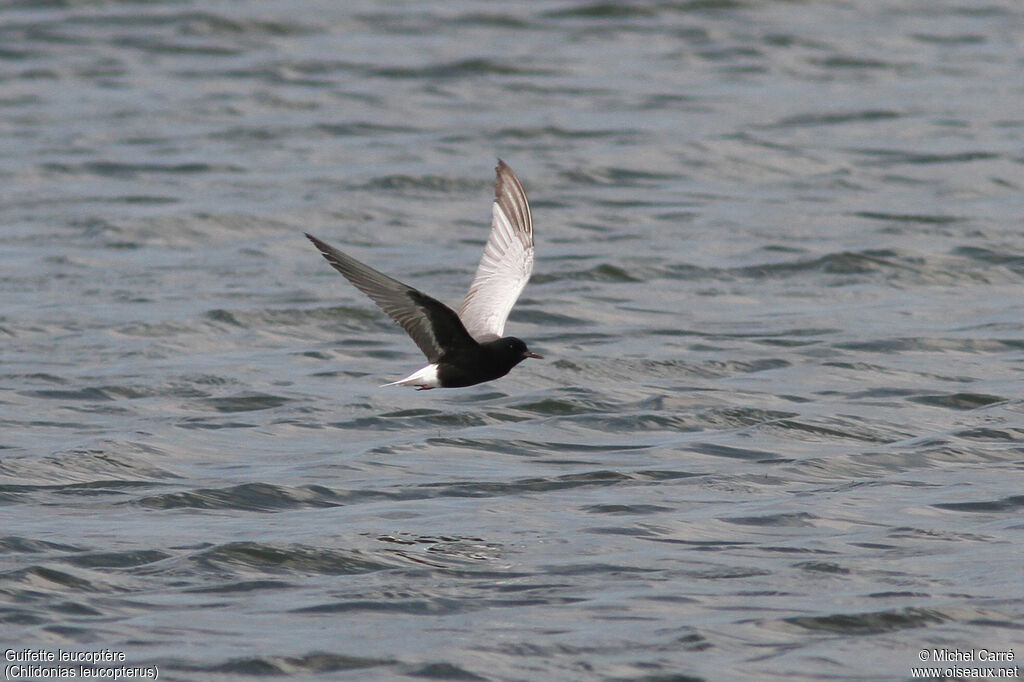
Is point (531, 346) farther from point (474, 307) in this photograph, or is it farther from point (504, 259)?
point (474, 307)

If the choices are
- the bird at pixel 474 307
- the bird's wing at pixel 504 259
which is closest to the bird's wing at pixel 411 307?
the bird at pixel 474 307

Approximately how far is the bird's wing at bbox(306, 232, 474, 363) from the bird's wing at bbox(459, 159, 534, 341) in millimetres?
925

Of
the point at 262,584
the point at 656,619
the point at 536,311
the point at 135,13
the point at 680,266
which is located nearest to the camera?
the point at 656,619

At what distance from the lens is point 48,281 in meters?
14.1

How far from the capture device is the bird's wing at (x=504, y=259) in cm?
941

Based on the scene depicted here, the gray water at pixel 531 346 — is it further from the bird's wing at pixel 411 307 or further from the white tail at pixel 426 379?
the bird's wing at pixel 411 307

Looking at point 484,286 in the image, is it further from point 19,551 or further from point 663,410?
point 19,551

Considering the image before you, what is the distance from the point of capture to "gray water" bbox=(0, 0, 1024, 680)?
24.0 feet

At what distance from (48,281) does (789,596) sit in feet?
28.6

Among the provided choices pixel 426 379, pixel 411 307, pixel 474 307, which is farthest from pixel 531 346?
pixel 411 307

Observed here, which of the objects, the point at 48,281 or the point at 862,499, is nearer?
the point at 862,499

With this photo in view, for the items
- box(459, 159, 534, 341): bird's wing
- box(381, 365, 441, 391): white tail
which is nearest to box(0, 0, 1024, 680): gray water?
box(381, 365, 441, 391): white tail

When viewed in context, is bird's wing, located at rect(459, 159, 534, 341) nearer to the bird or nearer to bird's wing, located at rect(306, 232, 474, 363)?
the bird

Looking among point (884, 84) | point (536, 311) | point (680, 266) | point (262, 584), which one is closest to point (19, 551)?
point (262, 584)
